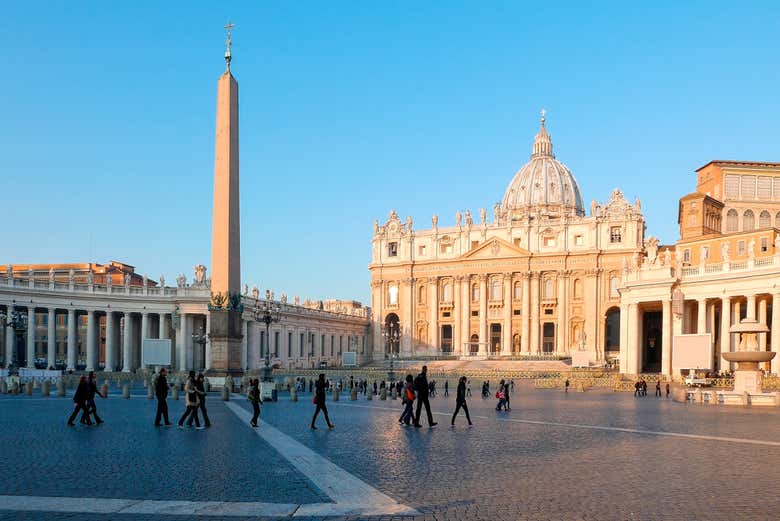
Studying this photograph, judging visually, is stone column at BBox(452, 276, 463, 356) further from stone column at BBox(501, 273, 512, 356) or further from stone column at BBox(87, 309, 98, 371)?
stone column at BBox(87, 309, 98, 371)

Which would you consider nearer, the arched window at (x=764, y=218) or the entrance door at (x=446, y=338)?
the arched window at (x=764, y=218)

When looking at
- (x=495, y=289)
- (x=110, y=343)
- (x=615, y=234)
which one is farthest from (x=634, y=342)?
(x=110, y=343)

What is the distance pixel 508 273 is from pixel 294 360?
29.0 metres

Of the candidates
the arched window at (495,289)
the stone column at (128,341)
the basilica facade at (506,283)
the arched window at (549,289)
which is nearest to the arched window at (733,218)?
the basilica facade at (506,283)

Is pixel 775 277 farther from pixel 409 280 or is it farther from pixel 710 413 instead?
pixel 409 280

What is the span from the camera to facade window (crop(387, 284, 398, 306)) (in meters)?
105

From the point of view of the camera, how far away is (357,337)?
346 feet

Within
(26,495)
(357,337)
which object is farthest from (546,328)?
(26,495)

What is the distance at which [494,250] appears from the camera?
96.4m

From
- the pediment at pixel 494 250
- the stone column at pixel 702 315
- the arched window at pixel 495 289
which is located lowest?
the stone column at pixel 702 315

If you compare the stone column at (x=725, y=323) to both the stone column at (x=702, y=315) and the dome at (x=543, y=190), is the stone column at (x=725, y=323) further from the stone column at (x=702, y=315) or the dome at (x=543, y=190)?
the dome at (x=543, y=190)

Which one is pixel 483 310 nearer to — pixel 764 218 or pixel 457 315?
pixel 457 315

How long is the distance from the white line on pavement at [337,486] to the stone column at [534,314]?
80.4 m

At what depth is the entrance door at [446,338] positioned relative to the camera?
330ft
